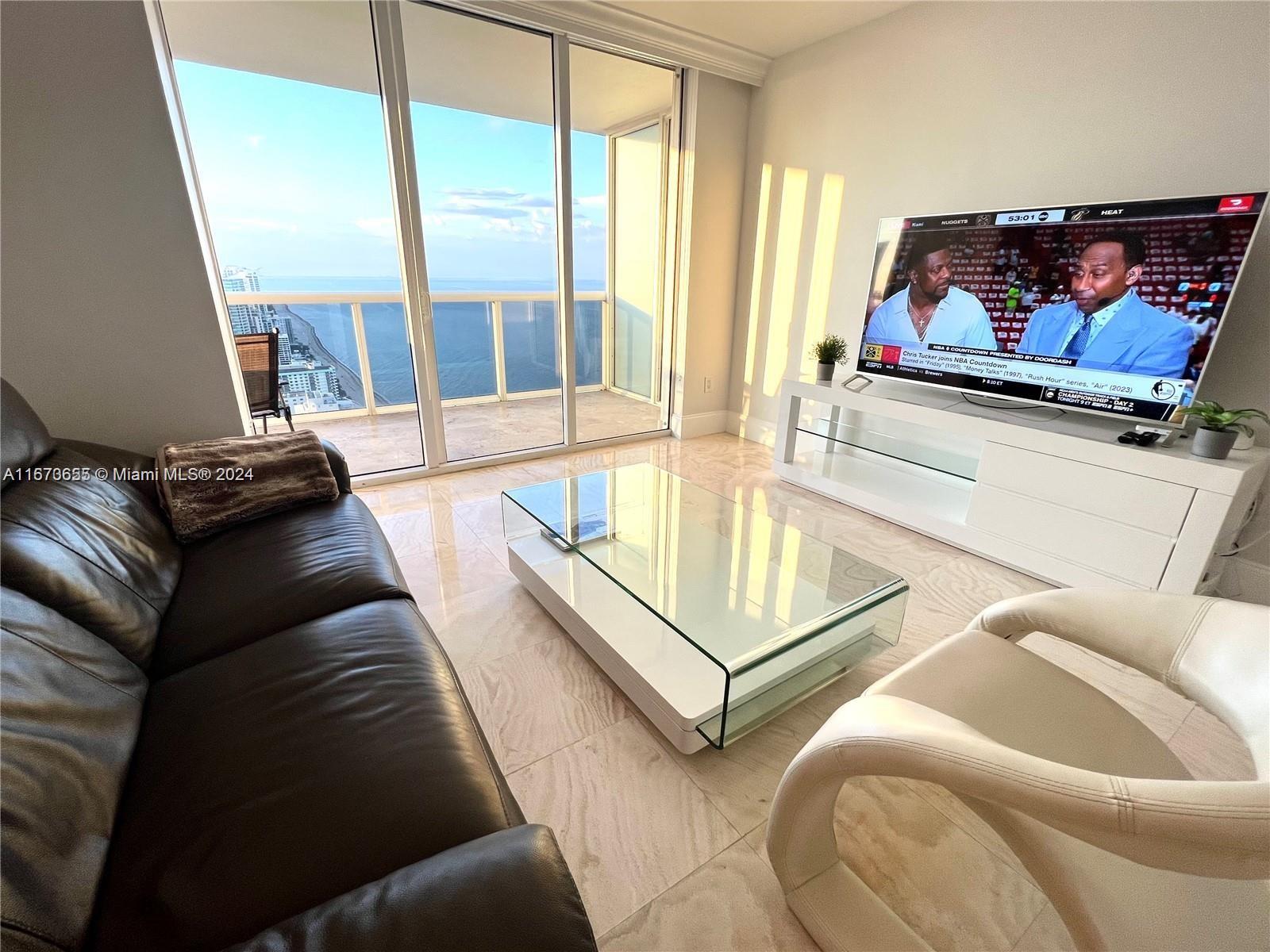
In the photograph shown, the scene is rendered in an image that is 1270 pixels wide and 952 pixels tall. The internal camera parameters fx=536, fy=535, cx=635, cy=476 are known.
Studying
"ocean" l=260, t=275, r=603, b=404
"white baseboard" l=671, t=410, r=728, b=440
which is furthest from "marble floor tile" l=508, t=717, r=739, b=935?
"white baseboard" l=671, t=410, r=728, b=440

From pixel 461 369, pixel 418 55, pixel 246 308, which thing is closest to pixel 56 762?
pixel 418 55

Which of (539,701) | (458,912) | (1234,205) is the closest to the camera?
(458,912)

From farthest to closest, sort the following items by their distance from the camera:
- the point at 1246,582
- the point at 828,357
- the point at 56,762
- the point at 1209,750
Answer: the point at 828,357, the point at 1246,582, the point at 1209,750, the point at 56,762

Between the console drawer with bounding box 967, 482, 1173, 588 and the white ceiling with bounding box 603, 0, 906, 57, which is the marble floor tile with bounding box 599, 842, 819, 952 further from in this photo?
the white ceiling with bounding box 603, 0, 906, 57

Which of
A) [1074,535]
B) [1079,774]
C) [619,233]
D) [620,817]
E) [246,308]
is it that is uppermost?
[619,233]

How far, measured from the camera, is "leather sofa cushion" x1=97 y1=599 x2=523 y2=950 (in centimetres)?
69

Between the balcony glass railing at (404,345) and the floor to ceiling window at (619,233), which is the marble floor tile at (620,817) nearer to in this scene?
the balcony glass railing at (404,345)

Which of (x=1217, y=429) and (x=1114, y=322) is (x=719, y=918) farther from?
(x=1114, y=322)

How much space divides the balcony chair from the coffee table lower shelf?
2.12 metres

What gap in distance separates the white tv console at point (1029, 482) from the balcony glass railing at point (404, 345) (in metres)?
1.81

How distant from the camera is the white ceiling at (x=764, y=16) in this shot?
2.68 meters

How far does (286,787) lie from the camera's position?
2.72ft

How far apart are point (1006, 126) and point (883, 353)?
1086mm

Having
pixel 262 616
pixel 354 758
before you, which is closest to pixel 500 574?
pixel 262 616
